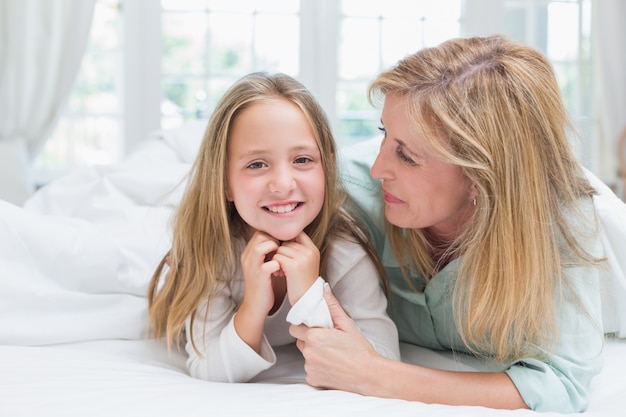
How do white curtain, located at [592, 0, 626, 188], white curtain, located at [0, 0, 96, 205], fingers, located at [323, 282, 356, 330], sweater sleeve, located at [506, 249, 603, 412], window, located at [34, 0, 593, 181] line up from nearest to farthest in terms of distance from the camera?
sweater sleeve, located at [506, 249, 603, 412] < fingers, located at [323, 282, 356, 330] < white curtain, located at [0, 0, 96, 205] < window, located at [34, 0, 593, 181] < white curtain, located at [592, 0, 626, 188]

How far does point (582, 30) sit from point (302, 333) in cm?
393

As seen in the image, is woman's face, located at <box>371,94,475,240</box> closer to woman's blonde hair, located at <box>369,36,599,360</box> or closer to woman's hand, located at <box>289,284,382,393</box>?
woman's blonde hair, located at <box>369,36,599,360</box>

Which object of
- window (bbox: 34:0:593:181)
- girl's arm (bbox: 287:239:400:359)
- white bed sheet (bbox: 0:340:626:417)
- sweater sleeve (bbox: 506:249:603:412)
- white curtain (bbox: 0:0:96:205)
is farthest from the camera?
window (bbox: 34:0:593:181)

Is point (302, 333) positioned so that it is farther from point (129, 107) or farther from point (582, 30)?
point (582, 30)

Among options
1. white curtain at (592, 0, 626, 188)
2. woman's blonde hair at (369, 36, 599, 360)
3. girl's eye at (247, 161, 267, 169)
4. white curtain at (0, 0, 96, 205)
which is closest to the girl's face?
girl's eye at (247, 161, 267, 169)

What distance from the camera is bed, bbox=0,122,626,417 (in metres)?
1.15

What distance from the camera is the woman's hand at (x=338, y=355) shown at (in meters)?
1.26

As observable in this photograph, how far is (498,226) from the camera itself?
1305mm

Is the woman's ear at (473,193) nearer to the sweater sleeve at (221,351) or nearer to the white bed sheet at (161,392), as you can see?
the white bed sheet at (161,392)

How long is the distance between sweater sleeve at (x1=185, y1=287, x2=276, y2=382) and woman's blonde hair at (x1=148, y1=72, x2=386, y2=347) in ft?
0.10

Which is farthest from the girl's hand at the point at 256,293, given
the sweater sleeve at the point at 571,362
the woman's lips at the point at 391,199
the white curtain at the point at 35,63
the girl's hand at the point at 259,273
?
the white curtain at the point at 35,63

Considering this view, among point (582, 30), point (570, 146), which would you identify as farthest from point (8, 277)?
point (582, 30)

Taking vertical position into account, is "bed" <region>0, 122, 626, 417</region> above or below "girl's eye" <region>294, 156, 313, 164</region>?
below

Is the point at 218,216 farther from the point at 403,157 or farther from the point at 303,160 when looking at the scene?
the point at 403,157
